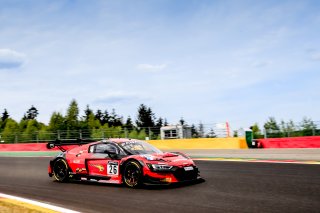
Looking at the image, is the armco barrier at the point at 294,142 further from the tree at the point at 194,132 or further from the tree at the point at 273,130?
the tree at the point at 194,132

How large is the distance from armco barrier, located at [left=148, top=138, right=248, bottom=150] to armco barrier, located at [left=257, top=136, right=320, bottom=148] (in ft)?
4.09

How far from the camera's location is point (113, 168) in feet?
30.1

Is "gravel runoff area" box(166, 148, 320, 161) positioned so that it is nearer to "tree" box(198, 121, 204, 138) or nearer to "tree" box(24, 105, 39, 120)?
"tree" box(198, 121, 204, 138)

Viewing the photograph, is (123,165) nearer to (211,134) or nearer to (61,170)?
(61,170)

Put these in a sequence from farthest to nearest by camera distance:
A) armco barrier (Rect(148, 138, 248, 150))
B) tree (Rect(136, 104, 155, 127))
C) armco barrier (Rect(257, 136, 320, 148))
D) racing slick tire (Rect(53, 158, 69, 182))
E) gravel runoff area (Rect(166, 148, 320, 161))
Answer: tree (Rect(136, 104, 155, 127)) → armco barrier (Rect(148, 138, 248, 150)) → armco barrier (Rect(257, 136, 320, 148)) → gravel runoff area (Rect(166, 148, 320, 161)) → racing slick tire (Rect(53, 158, 69, 182))

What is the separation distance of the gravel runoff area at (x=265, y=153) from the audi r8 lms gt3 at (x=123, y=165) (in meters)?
6.37

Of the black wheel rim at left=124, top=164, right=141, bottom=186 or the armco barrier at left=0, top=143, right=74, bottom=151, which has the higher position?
the armco barrier at left=0, top=143, right=74, bottom=151

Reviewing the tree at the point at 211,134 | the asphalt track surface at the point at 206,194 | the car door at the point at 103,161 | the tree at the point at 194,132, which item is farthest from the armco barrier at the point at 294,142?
the car door at the point at 103,161

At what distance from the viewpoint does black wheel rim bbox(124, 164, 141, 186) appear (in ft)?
28.1

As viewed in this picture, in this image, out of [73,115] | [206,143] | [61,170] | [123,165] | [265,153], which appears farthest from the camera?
[73,115]

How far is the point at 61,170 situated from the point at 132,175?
9.89 feet

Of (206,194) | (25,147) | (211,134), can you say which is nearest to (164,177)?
(206,194)

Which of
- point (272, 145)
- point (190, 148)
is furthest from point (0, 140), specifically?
point (272, 145)

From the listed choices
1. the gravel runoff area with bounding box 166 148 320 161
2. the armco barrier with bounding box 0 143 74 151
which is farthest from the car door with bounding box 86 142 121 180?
the armco barrier with bounding box 0 143 74 151
